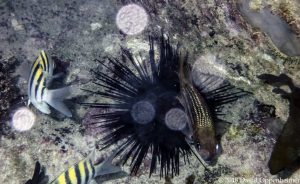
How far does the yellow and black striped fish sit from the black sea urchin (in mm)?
262

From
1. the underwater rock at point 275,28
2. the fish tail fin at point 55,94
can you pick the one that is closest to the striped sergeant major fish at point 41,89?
the fish tail fin at point 55,94

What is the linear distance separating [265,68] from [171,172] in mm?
1975

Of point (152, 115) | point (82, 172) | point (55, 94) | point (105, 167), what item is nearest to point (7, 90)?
point (55, 94)

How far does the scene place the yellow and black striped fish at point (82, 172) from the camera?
352 centimetres

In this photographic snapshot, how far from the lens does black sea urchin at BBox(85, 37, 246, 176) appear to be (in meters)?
3.79

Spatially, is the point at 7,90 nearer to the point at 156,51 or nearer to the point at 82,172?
the point at 82,172

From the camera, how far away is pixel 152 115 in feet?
12.8

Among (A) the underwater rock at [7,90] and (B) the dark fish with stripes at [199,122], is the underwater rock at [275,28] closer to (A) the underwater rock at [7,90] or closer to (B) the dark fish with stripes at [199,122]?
(B) the dark fish with stripes at [199,122]

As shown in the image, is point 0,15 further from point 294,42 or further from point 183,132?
point 294,42

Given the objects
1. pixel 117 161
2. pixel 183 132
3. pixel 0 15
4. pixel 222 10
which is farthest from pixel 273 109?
pixel 0 15

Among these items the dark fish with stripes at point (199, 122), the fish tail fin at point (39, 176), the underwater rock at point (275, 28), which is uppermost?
the underwater rock at point (275, 28)

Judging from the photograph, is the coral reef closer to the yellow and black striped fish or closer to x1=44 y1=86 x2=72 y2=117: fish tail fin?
the yellow and black striped fish

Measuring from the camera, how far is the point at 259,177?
3854mm

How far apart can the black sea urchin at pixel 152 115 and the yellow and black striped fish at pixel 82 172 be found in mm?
262
